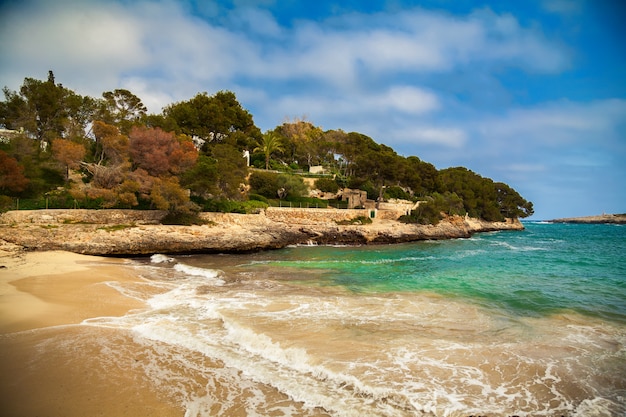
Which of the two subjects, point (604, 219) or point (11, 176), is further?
point (604, 219)

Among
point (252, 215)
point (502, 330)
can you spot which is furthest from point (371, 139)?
point (502, 330)

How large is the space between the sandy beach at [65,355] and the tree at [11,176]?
1230 centimetres

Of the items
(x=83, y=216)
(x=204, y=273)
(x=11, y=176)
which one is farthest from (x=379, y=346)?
(x=11, y=176)

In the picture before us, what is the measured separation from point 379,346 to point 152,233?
72.5ft

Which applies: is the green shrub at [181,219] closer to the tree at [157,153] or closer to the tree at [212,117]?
the tree at [157,153]

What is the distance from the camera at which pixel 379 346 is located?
8.01m

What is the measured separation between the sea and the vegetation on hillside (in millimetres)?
13956

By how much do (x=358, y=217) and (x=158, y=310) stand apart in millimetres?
33230

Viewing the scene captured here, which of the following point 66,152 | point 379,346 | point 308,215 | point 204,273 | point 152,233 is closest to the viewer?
point 379,346

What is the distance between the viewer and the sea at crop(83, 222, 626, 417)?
5.75 m

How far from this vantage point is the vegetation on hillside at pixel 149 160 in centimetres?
2538

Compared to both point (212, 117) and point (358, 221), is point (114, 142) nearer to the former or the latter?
point (212, 117)

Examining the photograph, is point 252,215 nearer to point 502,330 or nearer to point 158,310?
point 158,310

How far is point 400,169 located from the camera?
48625 millimetres
